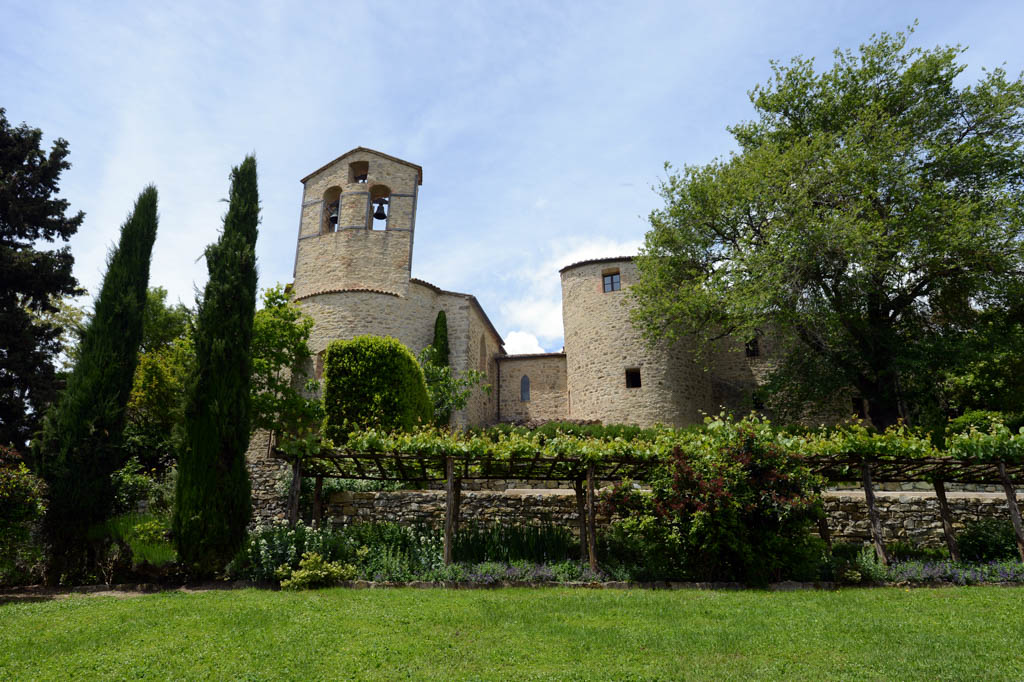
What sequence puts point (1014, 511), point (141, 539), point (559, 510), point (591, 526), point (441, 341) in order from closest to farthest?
point (1014, 511)
point (591, 526)
point (141, 539)
point (559, 510)
point (441, 341)

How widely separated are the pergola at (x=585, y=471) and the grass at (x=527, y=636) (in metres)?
1.87

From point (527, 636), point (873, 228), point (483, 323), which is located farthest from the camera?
point (483, 323)

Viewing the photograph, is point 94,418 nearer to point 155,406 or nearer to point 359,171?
point 155,406

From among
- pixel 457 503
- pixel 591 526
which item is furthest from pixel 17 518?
pixel 591 526

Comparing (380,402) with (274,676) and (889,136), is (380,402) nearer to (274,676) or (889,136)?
(274,676)

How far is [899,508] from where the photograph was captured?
1118 centimetres

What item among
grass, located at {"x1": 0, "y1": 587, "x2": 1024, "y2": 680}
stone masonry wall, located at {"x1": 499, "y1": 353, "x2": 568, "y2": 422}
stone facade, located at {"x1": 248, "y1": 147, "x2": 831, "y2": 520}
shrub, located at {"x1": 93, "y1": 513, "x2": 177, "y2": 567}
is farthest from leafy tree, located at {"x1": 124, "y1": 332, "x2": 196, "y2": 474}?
stone masonry wall, located at {"x1": 499, "y1": 353, "x2": 568, "y2": 422}

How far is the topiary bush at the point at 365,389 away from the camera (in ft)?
43.9

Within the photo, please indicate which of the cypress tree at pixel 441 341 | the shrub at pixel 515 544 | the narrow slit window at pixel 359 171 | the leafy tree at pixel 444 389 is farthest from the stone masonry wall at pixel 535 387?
the shrub at pixel 515 544

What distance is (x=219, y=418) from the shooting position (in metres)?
9.43

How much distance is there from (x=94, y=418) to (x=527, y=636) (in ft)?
27.6

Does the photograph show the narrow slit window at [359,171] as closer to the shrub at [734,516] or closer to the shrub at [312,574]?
the shrub at [312,574]

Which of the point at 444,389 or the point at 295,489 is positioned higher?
the point at 444,389

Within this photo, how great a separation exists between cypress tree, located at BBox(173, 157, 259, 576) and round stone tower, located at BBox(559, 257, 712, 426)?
14317 mm
